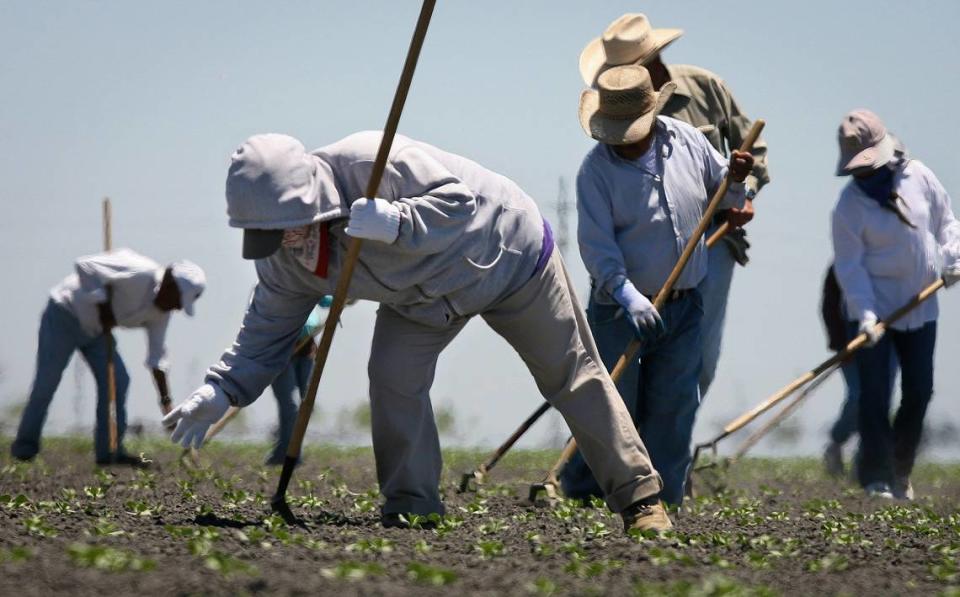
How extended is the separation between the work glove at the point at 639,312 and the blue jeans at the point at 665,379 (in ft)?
0.77

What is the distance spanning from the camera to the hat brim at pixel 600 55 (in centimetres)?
864

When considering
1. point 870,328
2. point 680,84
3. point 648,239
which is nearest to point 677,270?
point 648,239

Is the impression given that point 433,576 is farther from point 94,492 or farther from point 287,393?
point 287,393

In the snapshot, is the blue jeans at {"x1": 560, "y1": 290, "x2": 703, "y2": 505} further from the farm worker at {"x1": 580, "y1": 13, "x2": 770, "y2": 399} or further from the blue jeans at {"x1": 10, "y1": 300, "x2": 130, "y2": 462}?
the blue jeans at {"x1": 10, "y1": 300, "x2": 130, "y2": 462}

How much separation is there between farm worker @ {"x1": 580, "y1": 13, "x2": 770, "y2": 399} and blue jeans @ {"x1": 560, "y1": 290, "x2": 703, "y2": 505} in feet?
1.51

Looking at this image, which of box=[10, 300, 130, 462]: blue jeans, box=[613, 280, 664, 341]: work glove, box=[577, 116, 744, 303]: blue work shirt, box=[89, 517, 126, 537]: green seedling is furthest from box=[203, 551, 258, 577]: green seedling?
box=[10, 300, 130, 462]: blue jeans

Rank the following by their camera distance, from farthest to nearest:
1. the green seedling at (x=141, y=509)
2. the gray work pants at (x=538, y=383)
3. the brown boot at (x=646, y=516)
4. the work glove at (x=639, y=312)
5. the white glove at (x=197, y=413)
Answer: the work glove at (x=639, y=312), the green seedling at (x=141, y=509), the brown boot at (x=646, y=516), the gray work pants at (x=538, y=383), the white glove at (x=197, y=413)

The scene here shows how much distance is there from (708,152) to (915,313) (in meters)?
2.43

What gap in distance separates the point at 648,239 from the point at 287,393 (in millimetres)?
4109

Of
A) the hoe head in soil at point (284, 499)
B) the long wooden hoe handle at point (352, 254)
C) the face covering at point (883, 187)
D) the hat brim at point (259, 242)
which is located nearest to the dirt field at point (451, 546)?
the hoe head in soil at point (284, 499)

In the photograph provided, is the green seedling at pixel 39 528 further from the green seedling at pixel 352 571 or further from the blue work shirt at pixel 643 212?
the blue work shirt at pixel 643 212

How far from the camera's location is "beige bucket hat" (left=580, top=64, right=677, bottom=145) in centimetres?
773

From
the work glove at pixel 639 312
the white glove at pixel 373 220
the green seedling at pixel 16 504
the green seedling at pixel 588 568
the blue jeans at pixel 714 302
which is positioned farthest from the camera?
the blue jeans at pixel 714 302

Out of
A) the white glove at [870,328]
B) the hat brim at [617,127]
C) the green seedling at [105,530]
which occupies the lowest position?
the green seedling at [105,530]
